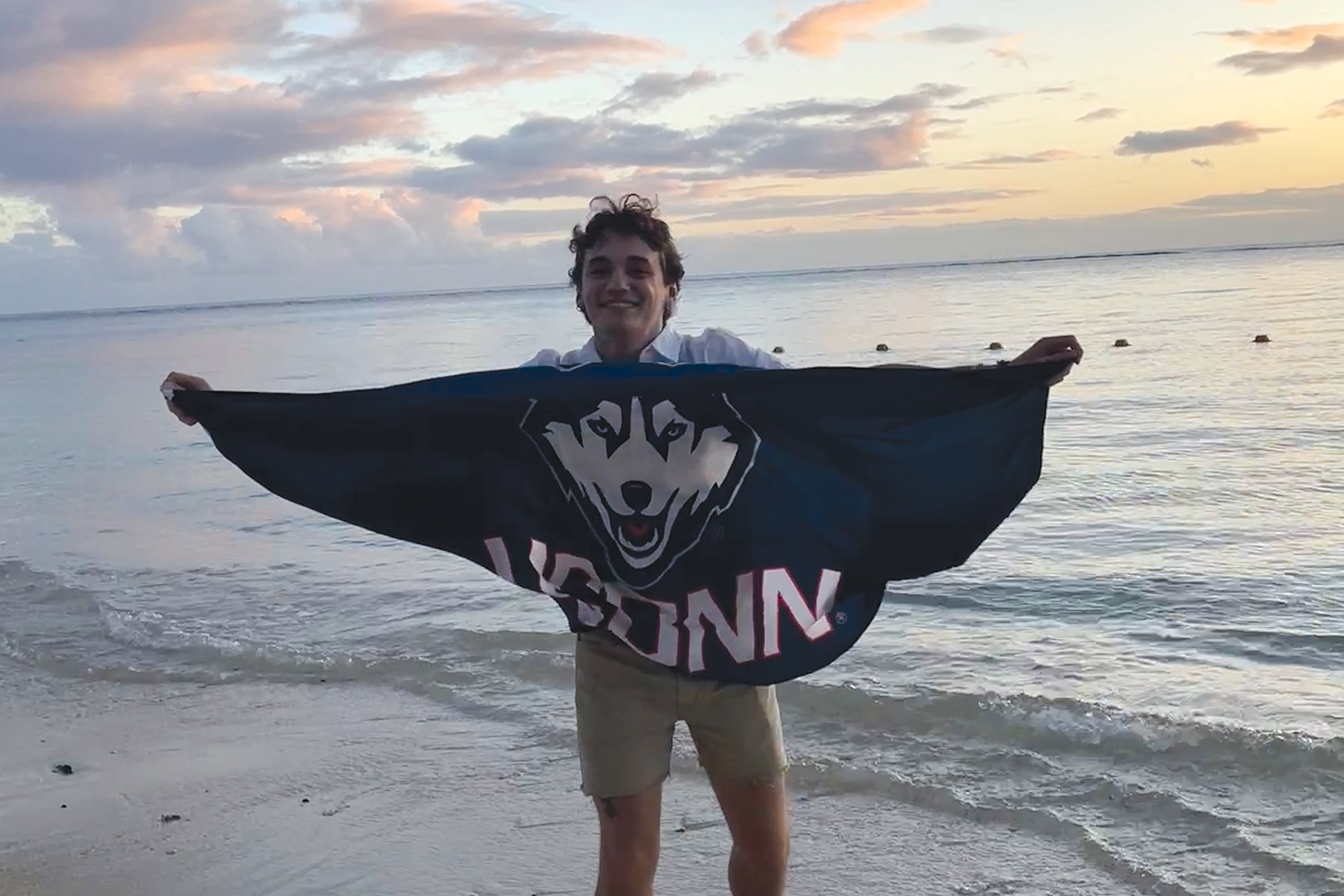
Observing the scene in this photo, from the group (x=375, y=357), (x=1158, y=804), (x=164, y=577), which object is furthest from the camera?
(x=375, y=357)

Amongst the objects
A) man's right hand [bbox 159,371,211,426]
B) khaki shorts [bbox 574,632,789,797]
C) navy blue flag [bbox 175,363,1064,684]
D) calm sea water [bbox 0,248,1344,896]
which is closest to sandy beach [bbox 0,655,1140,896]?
calm sea water [bbox 0,248,1344,896]

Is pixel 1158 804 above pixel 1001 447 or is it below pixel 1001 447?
below

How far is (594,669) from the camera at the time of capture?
356 centimetres

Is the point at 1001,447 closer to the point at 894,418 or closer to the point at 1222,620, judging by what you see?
the point at 894,418

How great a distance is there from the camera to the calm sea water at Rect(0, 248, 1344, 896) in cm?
554

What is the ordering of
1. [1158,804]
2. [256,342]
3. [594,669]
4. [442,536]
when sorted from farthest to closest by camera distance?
[256,342] < [1158,804] < [442,536] < [594,669]

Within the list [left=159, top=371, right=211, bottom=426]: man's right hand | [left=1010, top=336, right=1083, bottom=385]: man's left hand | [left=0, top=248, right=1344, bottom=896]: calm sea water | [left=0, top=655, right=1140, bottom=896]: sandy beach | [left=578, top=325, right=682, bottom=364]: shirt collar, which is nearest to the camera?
[left=1010, top=336, right=1083, bottom=385]: man's left hand

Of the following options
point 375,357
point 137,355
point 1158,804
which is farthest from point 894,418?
point 137,355

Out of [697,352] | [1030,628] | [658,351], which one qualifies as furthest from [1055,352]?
[1030,628]

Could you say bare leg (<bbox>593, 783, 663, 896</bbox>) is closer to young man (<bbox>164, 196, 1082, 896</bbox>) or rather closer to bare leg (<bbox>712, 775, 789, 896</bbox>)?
young man (<bbox>164, 196, 1082, 896</bbox>)

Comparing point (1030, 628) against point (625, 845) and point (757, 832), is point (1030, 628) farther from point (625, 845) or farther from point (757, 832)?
point (625, 845)

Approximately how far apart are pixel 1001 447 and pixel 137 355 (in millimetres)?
60649

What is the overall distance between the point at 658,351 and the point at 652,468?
1.09ft

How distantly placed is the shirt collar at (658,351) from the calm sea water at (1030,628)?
272 centimetres
